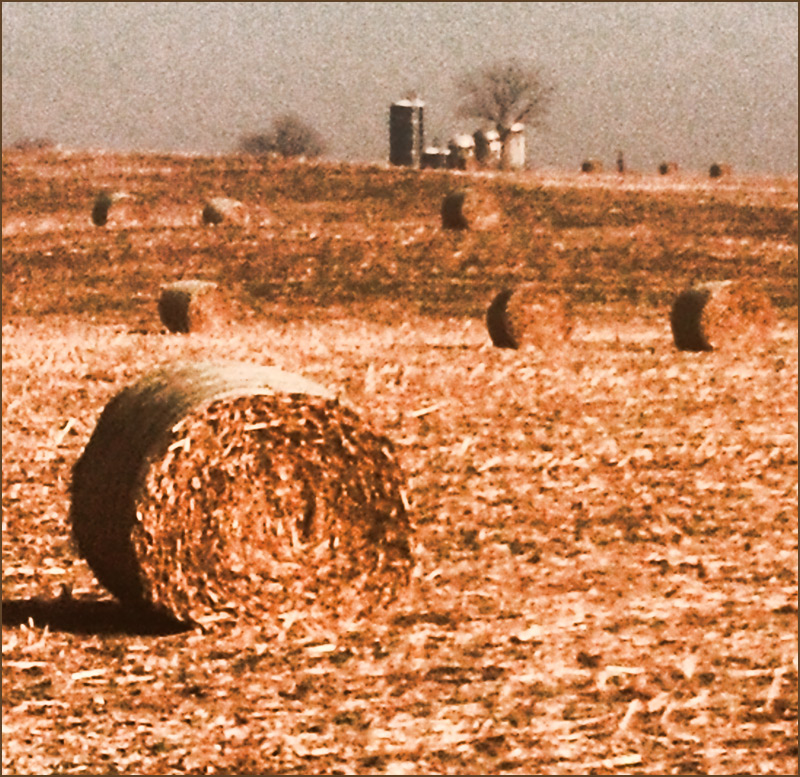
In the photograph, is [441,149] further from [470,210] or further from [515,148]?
[470,210]

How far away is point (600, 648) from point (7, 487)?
221 inches

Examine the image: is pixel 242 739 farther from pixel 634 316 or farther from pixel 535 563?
pixel 634 316

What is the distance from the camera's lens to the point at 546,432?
44.9 ft

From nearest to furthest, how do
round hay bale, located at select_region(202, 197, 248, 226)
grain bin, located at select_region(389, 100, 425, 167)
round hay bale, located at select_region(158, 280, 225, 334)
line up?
round hay bale, located at select_region(158, 280, 225, 334), round hay bale, located at select_region(202, 197, 248, 226), grain bin, located at select_region(389, 100, 425, 167)

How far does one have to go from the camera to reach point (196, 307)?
2512 centimetres

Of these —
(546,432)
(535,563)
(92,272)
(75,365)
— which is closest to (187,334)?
(75,365)

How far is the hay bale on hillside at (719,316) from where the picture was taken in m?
22.1

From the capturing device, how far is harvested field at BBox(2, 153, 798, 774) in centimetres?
606

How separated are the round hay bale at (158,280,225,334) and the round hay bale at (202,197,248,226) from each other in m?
11.4

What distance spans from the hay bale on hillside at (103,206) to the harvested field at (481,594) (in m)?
10.5

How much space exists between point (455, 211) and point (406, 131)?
118ft

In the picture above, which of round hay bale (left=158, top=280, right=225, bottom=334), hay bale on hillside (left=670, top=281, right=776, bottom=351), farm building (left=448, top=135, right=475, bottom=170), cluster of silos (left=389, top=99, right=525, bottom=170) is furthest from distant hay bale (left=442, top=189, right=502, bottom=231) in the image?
cluster of silos (left=389, top=99, right=525, bottom=170)

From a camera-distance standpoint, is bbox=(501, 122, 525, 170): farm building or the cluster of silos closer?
the cluster of silos

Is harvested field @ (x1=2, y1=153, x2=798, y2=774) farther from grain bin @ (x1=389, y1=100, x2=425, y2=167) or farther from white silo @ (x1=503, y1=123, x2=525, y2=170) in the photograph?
white silo @ (x1=503, y1=123, x2=525, y2=170)
